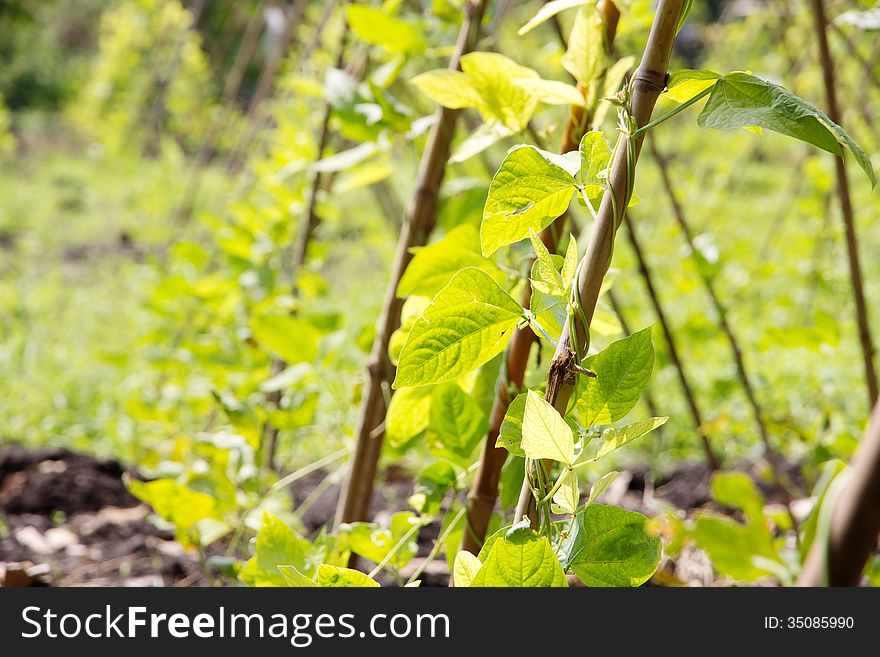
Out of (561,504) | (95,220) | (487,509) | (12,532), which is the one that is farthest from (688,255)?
(95,220)

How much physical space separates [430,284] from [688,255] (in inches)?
33.0

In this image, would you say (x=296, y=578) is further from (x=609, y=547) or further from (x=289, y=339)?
(x=289, y=339)

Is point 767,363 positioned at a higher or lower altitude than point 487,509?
higher

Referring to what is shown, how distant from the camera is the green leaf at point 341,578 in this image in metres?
0.50

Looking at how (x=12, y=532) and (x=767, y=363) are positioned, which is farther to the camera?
(x=767, y=363)

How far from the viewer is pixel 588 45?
1.91 ft

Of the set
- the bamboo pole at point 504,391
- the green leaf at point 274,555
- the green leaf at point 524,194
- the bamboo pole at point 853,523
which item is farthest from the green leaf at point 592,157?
the green leaf at point 274,555

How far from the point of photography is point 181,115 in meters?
8.34

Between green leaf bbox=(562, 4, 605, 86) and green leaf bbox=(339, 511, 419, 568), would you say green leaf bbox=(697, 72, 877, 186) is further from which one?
green leaf bbox=(339, 511, 419, 568)

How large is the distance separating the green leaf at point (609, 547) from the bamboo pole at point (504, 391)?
0.42 ft

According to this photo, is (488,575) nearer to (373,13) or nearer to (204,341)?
(373,13)

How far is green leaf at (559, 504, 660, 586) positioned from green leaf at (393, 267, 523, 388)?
0.37 feet

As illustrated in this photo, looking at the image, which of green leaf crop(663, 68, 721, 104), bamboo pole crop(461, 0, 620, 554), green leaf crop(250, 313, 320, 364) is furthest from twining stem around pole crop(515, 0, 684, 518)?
green leaf crop(250, 313, 320, 364)
